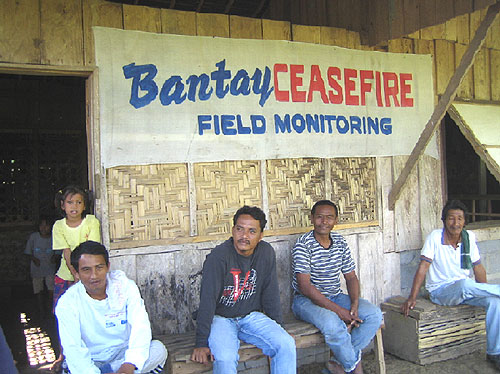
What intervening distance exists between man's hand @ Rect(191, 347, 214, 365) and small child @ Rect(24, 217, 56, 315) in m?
3.54

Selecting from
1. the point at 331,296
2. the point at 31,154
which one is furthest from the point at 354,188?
the point at 31,154

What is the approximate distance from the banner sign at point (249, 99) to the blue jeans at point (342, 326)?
4.15 ft

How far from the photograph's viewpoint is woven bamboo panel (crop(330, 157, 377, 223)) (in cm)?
433

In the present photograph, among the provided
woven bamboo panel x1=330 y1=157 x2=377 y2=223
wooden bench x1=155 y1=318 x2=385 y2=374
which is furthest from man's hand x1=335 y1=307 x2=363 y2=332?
woven bamboo panel x1=330 y1=157 x2=377 y2=223

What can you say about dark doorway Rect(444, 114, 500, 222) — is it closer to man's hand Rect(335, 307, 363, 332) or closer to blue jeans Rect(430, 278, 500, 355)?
blue jeans Rect(430, 278, 500, 355)

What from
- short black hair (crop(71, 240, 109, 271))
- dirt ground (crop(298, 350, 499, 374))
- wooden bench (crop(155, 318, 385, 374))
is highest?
short black hair (crop(71, 240, 109, 271))

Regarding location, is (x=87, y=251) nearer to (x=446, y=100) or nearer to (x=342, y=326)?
(x=342, y=326)

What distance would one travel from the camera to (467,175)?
26.2ft

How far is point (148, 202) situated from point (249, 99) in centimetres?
119

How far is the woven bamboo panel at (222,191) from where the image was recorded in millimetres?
3756

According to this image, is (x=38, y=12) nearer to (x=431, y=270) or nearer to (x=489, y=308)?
(x=431, y=270)

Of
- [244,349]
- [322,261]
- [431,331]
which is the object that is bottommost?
[431,331]

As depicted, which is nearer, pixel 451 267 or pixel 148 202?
pixel 148 202

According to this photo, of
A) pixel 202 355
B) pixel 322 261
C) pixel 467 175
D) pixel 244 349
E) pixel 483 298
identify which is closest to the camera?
pixel 202 355
